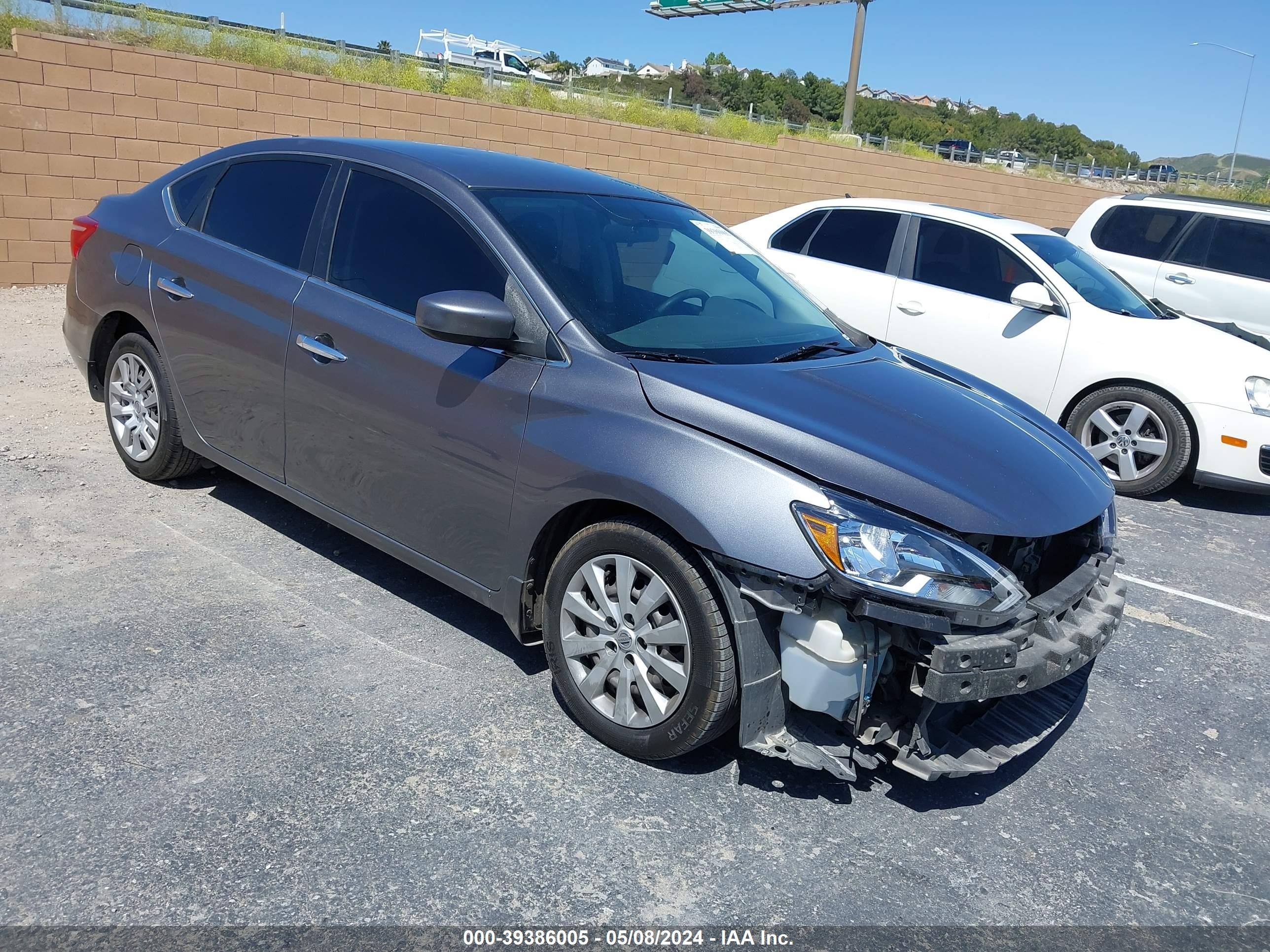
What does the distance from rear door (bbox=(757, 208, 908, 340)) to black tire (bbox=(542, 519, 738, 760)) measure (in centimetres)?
461

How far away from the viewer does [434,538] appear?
3.59 m

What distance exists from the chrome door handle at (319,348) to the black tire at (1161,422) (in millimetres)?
4949

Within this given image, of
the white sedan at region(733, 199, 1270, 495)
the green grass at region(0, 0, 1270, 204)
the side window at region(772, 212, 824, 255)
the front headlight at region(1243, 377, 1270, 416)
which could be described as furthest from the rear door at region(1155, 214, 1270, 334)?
the green grass at region(0, 0, 1270, 204)

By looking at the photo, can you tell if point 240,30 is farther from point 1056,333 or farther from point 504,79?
point 1056,333

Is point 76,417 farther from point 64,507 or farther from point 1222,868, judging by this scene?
point 1222,868

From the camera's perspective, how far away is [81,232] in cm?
516

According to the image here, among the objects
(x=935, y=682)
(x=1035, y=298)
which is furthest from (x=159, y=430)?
(x=1035, y=298)

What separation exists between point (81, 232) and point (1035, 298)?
5.63 m

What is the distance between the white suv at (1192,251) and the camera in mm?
9133

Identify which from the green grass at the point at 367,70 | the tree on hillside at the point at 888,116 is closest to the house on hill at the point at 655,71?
the tree on hillside at the point at 888,116

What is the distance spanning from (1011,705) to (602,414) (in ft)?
5.19

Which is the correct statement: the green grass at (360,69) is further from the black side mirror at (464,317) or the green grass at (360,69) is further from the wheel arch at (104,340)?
the black side mirror at (464,317)

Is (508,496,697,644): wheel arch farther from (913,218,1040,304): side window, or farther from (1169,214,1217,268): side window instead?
(1169,214,1217,268): side window

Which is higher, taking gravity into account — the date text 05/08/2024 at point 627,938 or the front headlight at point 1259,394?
the front headlight at point 1259,394
